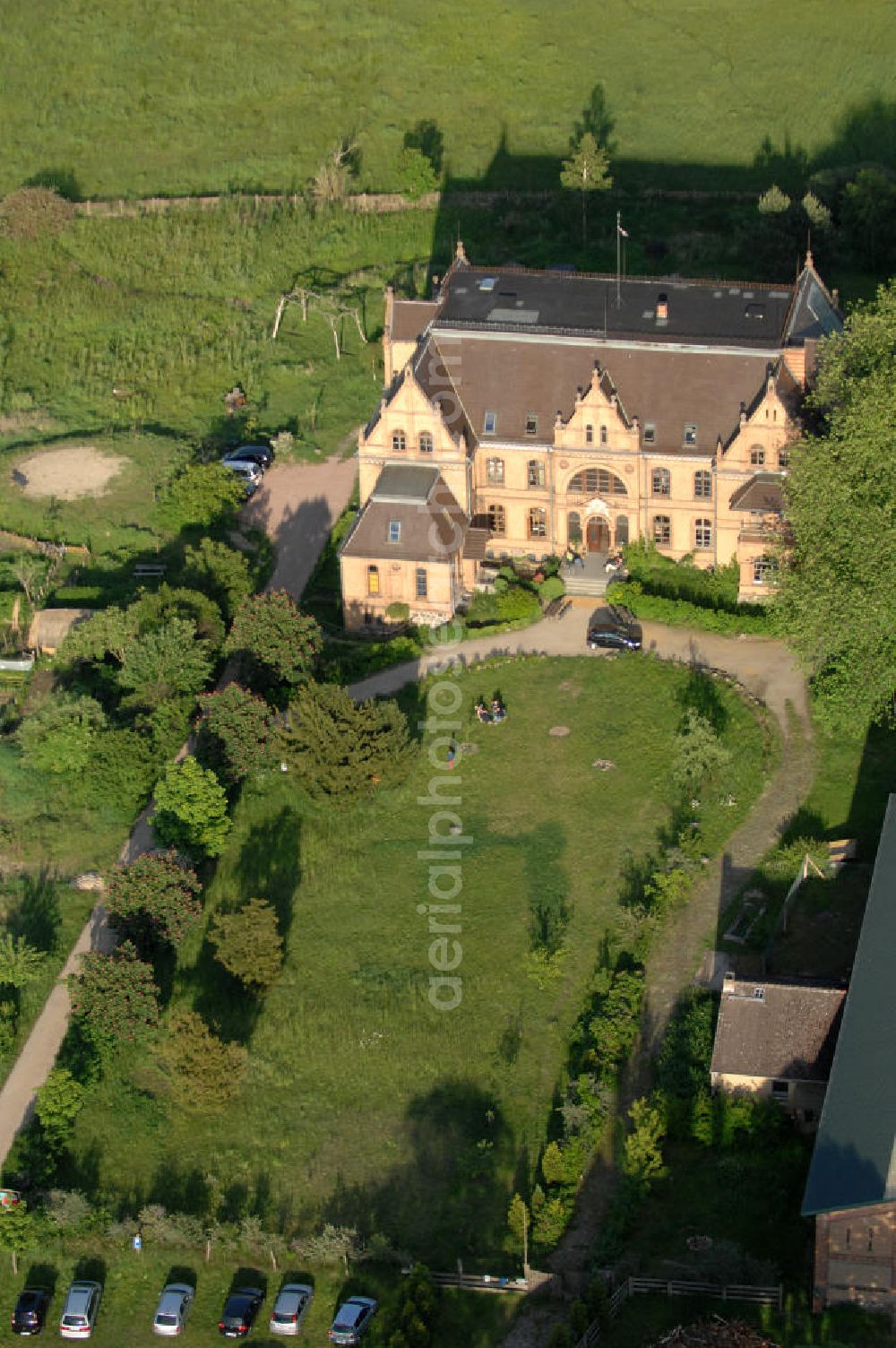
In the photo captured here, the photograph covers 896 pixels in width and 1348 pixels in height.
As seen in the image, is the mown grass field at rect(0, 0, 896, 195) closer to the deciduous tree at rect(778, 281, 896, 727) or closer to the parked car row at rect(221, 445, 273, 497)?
the parked car row at rect(221, 445, 273, 497)

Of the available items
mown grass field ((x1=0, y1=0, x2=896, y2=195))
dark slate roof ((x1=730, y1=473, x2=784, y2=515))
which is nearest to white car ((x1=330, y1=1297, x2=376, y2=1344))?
dark slate roof ((x1=730, y1=473, x2=784, y2=515))

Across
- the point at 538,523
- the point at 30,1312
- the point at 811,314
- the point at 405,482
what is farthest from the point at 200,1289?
the point at 811,314

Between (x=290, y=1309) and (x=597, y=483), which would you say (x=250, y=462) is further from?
(x=290, y=1309)

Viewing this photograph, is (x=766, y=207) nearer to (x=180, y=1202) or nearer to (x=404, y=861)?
(x=404, y=861)

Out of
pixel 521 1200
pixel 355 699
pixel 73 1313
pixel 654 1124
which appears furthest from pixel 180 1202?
pixel 355 699

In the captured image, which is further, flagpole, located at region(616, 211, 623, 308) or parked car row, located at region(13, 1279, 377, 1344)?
flagpole, located at region(616, 211, 623, 308)

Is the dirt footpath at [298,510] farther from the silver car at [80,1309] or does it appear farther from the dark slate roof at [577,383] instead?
the silver car at [80,1309]
